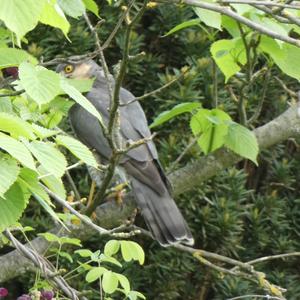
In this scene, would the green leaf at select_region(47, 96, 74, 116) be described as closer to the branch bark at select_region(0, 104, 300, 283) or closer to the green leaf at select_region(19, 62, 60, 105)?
the branch bark at select_region(0, 104, 300, 283)

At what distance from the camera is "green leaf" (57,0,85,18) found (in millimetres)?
2246

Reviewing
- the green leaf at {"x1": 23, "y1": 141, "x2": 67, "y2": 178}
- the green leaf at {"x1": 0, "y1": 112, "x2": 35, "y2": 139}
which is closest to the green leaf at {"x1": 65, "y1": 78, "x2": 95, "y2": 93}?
the green leaf at {"x1": 23, "y1": 141, "x2": 67, "y2": 178}

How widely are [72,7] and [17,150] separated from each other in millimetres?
790

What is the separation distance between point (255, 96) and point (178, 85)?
46 cm

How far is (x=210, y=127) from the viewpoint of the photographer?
3387 mm

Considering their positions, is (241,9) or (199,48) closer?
(241,9)

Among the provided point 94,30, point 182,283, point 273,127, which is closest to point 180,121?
point 182,283

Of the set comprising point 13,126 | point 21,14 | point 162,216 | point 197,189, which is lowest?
point 197,189

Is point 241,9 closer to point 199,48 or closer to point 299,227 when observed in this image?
point 199,48

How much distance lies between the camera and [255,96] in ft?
15.9

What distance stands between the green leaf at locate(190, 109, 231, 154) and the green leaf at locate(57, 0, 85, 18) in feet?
3.70

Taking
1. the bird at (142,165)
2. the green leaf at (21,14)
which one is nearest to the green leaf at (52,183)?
the green leaf at (21,14)

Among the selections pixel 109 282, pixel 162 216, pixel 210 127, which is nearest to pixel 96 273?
pixel 109 282

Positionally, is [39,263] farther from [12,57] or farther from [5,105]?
[12,57]
